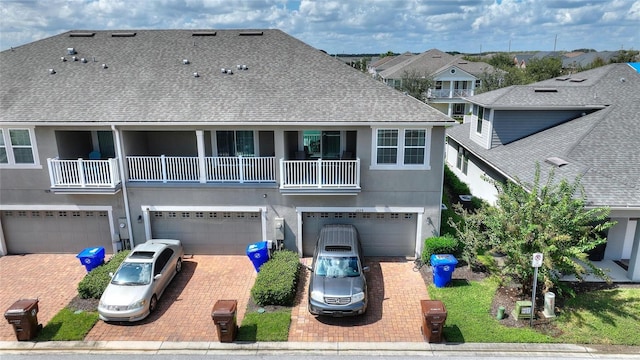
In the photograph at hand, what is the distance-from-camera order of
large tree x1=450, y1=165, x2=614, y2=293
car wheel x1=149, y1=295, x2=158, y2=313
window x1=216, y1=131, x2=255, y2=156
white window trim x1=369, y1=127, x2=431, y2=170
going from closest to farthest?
large tree x1=450, y1=165, x2=614, y2=293 → car wheel x1=149, y1=295, x2=158, y2=313 → white window trim x1=369, y1=127, x2=431, y2=170 → window x1=216, y1=131, x2=255, y2=156

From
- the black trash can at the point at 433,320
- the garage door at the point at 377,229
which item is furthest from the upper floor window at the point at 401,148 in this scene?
the black trash can at the point at 433,320

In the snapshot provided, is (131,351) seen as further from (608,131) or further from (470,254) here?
(608,131)

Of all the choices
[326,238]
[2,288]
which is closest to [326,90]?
[326,238]

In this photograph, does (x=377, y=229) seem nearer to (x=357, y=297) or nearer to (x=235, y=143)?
(x=357, y=297)

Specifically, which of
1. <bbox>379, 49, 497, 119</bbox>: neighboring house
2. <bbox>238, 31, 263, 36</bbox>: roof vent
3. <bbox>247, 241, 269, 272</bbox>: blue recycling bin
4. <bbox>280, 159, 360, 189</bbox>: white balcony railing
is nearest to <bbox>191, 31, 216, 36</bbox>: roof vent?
<bbox>238, 31, 263, 36</bbox>: roof vent

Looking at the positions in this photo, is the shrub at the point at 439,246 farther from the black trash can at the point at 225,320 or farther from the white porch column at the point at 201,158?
the white porch column at the point at 201,158

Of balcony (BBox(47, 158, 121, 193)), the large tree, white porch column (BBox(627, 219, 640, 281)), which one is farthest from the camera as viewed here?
balcony (BBox(47, 158, 121, 193))

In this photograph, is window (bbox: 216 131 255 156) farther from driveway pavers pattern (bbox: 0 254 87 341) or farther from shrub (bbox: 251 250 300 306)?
driveway pavers pattern (bbox: 0 254 87 341)
